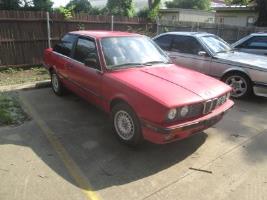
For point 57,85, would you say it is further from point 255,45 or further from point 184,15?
point 184,15

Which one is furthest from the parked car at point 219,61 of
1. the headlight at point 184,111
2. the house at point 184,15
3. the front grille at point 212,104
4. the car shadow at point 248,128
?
the house at point 184,15

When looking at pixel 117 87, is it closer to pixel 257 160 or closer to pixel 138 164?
pixel 138 164

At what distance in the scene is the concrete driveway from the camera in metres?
3.56

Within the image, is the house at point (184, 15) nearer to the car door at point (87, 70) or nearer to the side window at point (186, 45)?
the side window at point (186, 45)

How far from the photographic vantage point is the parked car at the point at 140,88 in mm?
4035

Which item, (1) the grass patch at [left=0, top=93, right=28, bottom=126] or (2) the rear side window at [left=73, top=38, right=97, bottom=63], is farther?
(1) the grass patch at [left=0, top=93, right=28, bottom=126]

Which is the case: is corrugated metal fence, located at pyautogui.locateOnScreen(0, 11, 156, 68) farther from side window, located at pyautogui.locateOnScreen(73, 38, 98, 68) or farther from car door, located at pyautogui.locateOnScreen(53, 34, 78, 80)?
side window, located at pyautogui.locateOnScreen(73, 38, 98, 68)

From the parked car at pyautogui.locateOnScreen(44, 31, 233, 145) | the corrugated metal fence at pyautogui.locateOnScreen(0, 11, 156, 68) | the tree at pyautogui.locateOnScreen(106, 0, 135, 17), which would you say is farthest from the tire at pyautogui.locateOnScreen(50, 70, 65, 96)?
the tree at pyautogui.locateOnScreen(106, 0, 135, 17)

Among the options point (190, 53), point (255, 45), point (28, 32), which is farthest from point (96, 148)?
point (28, 32)

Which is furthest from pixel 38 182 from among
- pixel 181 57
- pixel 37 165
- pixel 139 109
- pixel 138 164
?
pixel 181 57

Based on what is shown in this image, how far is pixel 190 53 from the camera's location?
8305 mm

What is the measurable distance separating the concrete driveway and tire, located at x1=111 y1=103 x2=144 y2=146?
174mm

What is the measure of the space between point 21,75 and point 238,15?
2200cm

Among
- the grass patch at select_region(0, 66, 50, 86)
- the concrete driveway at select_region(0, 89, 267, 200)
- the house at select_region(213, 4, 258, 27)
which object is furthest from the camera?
the house at select_region(213, 4, 258, 27)
